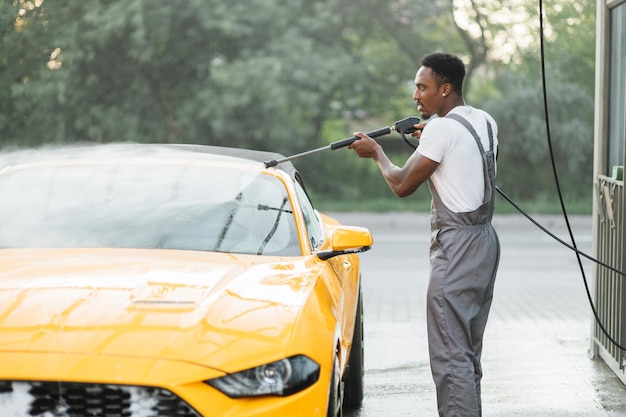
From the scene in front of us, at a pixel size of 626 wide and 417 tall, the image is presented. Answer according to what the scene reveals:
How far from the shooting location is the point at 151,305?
362 centimetres

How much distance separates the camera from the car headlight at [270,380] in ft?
11.0

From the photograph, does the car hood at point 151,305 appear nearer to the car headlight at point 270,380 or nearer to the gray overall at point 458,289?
the car headlight at point 270,380

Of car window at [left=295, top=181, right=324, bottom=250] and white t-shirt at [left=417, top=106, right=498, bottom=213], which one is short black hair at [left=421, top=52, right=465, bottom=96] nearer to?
white t-shirt at [left=417, top=106, right=498, bottom=213]

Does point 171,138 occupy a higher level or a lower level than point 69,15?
lower

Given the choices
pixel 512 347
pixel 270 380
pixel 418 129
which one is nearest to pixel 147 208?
pixel 418 129

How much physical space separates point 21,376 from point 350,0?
2168cm

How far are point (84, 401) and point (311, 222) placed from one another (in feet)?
6.99

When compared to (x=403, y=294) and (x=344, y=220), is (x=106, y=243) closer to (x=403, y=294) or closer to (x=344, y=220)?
(x=403, y=294)

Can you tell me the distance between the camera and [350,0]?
24281 millimetres

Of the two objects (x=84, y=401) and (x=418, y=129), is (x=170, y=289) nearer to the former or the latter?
(x=84, y=401)

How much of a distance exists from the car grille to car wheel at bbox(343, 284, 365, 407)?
235 cm

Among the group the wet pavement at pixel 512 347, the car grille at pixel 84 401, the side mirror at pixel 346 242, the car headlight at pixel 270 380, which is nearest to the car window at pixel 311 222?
the side mirror at pixel 346 242

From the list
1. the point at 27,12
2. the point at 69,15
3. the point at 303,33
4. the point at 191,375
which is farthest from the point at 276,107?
the point at 191,375

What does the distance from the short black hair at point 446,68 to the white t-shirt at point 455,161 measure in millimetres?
241
